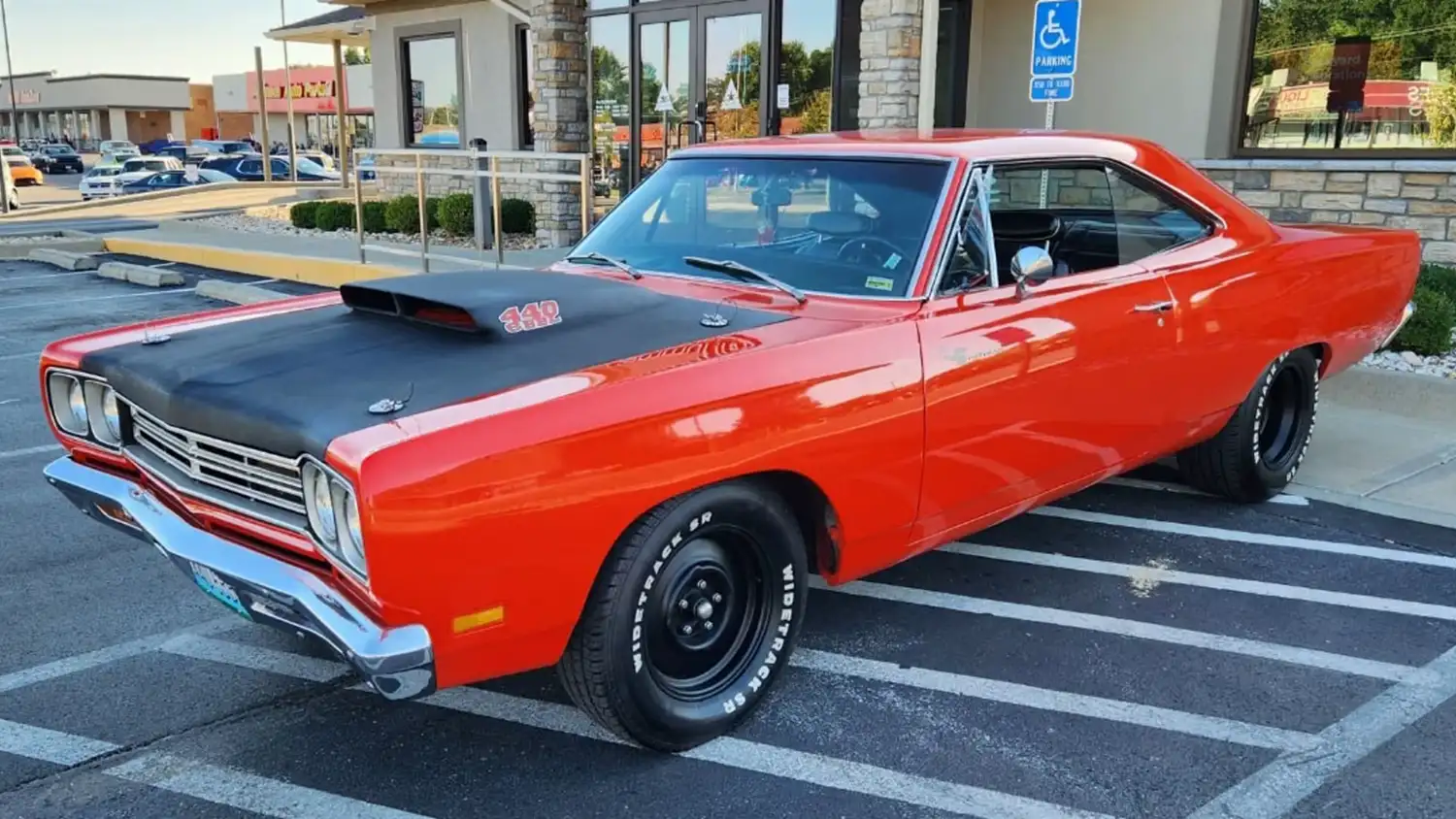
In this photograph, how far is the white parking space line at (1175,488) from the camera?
5438 mm

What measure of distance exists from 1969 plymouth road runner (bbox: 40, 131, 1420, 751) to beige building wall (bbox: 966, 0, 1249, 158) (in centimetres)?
560

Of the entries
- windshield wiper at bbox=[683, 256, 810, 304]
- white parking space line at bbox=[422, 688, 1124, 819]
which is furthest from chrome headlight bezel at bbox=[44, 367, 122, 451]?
windshield wiper at bbox=[683, 256, 810, 304]

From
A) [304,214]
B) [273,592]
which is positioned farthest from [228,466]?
[304,214]

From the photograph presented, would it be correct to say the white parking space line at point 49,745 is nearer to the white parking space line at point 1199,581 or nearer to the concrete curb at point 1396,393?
the white parking space line at point 1199,581

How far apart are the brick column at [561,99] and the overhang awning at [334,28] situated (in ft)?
21.4

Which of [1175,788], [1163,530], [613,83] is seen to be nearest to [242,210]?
[613,83]

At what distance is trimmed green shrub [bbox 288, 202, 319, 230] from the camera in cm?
1731

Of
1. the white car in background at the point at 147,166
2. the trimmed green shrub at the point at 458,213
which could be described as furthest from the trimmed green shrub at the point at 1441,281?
the white car in background at the point at 147,166

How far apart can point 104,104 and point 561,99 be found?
78420mm

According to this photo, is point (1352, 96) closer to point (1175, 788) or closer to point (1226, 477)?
point (1226, 477)

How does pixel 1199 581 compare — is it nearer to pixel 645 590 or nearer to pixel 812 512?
pixel 812 512

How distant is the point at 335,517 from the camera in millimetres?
2547

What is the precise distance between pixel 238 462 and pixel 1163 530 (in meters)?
3.85

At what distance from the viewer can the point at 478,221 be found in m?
11.3
